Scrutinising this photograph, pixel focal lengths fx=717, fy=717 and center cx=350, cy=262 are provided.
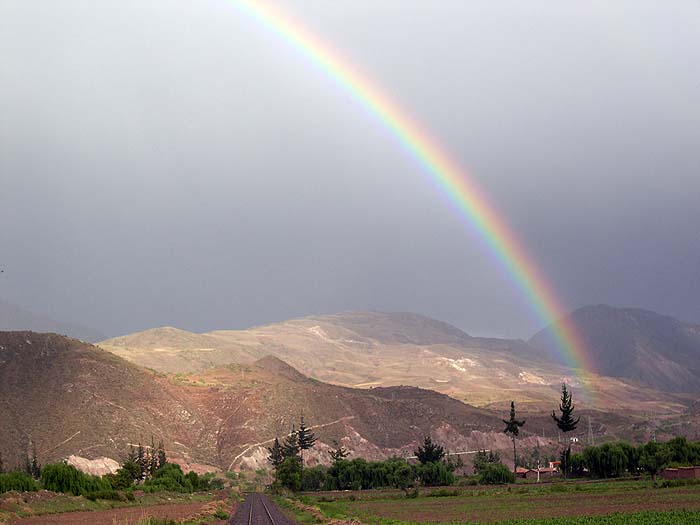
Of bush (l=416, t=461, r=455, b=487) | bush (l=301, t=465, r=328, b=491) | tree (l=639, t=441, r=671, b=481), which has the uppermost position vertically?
tree (l=639, t=441, r=671, b=481)

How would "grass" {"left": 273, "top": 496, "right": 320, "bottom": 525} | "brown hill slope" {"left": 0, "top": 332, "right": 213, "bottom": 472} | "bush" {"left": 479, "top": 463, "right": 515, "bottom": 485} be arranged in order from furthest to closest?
"brown hill slope" {"left": 0, "top": 332, "right": 213, "bottom": 472}
"bush" {"left": 479, "top": 463, "right": 515, "bottom": 485}
"grass" {"left": 273, "top": 496, "right": 320, "bottom": 525}

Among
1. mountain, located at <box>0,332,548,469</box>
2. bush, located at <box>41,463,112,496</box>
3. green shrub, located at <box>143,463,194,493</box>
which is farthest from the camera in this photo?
mountain, located at <box>0,332,548,469</box>

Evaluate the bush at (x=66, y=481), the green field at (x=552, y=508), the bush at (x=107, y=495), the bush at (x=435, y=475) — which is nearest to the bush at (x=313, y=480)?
the bush at (x=435, y=475)

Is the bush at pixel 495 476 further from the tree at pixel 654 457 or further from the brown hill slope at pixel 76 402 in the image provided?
the brown hill slope at pixel 76 402

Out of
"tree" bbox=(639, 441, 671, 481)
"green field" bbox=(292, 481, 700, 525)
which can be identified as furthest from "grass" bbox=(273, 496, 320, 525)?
"tree" bbox=(639, 441, 671, 481)

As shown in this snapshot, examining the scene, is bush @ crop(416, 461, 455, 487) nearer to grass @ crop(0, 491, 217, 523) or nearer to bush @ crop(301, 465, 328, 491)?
bush @ crop(301, 465, 328, 491)

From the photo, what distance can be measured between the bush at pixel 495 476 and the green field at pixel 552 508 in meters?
20.9

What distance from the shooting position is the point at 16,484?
199ft

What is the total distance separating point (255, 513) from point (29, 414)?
302 feet

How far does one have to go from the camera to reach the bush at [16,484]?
59.8 meters

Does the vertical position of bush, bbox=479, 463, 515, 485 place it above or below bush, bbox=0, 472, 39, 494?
below

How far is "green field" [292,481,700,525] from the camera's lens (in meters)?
45.4

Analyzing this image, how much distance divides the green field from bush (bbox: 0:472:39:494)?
83.9 feet

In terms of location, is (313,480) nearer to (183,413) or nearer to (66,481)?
(183,413)
